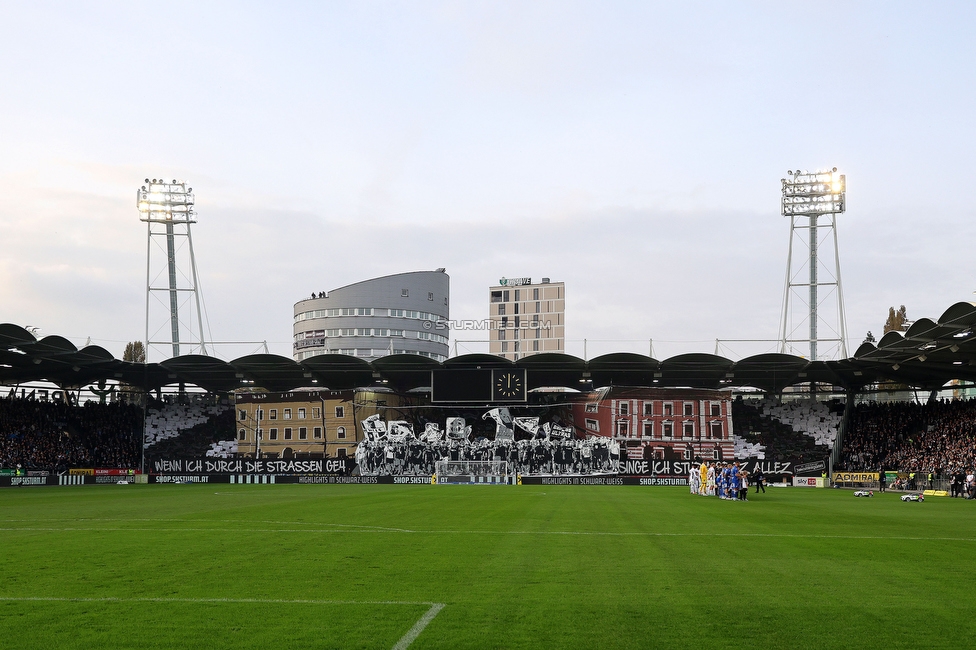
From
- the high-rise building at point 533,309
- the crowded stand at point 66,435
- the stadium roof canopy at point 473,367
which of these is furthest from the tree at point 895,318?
the crowded stand at point 66,435

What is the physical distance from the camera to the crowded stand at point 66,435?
61406 mm

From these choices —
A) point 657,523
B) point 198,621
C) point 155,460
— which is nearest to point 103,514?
point 657,523

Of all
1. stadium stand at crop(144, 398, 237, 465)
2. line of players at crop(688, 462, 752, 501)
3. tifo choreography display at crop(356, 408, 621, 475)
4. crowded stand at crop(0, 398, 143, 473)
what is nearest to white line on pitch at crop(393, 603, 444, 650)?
line of players at crop(688, 462, 752, 501)

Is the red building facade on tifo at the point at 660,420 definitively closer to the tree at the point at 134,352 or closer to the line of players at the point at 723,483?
the line of players at the point at 723,483

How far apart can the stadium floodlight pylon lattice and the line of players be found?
23636 mm

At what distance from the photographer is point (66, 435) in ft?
218

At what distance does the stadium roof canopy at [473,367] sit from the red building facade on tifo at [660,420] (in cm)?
197

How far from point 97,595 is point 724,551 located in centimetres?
1022

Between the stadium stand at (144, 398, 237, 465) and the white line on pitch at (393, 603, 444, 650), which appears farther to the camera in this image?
the stadium stand at (144, 398, 237, 465)

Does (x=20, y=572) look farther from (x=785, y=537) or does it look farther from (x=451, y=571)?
(x=785, y=537)

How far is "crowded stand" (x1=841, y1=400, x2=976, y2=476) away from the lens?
54938 mm

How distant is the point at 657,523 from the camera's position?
71.7ft

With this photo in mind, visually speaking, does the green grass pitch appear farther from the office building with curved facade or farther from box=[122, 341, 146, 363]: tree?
the office building with curved facade

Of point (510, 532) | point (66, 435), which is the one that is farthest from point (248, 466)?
point (510, 532)
